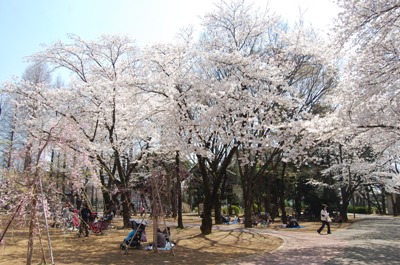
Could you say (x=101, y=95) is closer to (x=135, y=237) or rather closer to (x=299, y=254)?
(x=135, y=237)

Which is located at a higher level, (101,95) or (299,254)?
(101,95)

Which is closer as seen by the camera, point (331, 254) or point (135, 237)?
point (331, 254)

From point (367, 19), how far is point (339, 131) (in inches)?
147

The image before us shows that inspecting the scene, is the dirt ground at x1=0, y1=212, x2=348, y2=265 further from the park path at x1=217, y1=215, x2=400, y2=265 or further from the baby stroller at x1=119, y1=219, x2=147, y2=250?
the park path at x1=217, y1=215, x2=400, y2=265

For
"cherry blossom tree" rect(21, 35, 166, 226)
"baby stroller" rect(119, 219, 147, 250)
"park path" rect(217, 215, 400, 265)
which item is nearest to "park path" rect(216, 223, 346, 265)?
"park path" rect(217, 215, 400, 265)

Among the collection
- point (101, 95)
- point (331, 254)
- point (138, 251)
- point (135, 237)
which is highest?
point (101, 95)

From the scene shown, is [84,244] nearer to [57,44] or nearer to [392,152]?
[57,44]

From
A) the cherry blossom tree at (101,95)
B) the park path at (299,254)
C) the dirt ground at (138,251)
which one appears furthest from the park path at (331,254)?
the cherry blossom tree at (101,95)

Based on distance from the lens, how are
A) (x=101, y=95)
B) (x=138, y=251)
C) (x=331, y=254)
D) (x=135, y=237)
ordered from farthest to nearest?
(x=101, y=95), (x=135, y=237), (x=138, y=251), (x=331, y=254)

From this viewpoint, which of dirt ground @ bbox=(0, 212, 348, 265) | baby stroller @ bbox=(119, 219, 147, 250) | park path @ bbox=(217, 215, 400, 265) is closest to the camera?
park path @ bbox=(217, 215, 400, 265)


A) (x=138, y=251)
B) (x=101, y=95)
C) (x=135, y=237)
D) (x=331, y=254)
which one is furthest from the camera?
(x=101, y=95)

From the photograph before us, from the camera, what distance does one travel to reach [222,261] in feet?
30.1

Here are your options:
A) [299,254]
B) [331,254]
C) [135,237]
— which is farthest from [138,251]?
[331,254]

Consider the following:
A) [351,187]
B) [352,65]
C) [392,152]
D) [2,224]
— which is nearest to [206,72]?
[352,65]
